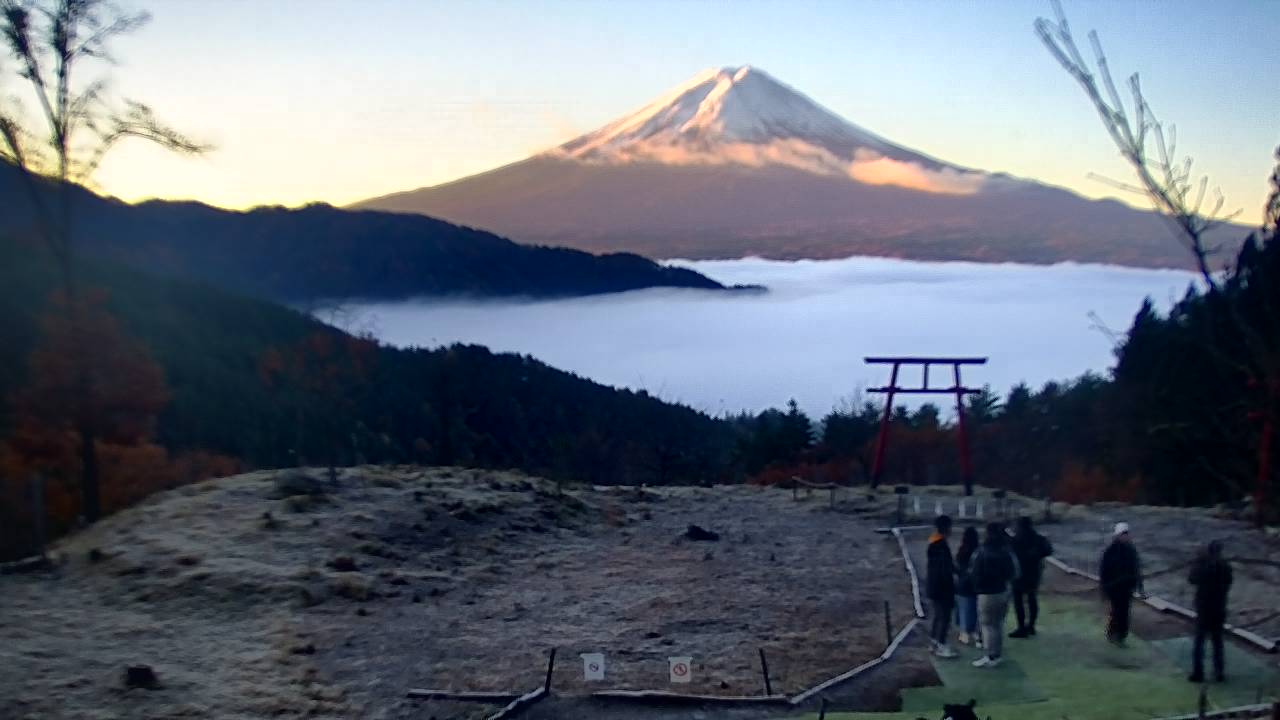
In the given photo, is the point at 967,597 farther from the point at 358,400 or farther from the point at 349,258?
the point at 349,258

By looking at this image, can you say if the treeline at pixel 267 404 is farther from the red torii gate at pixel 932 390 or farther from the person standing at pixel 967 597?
the person standing at pixel 967 597

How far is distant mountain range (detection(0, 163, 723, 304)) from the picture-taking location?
200 feet

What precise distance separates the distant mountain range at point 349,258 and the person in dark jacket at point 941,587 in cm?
4628

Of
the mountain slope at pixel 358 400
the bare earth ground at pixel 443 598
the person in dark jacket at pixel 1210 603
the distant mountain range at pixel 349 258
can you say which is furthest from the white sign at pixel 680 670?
the distant mountain range at pixel 349 258

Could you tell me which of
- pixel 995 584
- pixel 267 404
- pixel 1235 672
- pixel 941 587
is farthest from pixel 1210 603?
pixel 267 404

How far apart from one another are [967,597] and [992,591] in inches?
23.5

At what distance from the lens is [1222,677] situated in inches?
348

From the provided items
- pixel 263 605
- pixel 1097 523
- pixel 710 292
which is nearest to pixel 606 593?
pixel 263 605

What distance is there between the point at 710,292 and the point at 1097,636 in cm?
4698

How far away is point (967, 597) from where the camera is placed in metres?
10.3

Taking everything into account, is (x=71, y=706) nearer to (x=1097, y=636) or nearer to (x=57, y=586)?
(x=57, y=586)

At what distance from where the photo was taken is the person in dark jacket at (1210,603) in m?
8.56

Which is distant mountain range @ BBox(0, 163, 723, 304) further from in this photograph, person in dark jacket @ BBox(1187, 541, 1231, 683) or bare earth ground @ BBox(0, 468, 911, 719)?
person in dark jacket @ BBox(1187, 541, 1231, 683)

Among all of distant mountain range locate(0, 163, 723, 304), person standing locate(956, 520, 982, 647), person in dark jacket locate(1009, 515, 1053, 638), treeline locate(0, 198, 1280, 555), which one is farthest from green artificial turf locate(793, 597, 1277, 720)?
distant mountain range locate(0, 163, 723, 304)
